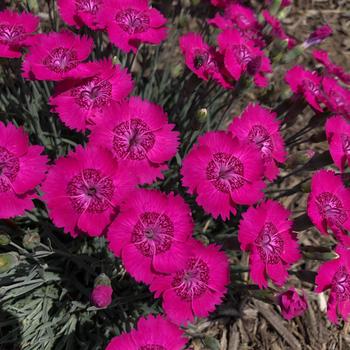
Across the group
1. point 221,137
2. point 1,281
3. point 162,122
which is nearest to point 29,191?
point 1,281

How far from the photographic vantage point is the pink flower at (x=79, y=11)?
221 cm

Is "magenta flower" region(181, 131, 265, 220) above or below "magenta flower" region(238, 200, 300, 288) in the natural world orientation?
above

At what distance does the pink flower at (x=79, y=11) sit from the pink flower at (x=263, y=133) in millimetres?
867

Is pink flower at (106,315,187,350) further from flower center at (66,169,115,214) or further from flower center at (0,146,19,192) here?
flower center at (0,146,19,192)

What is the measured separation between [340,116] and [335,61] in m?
2.08

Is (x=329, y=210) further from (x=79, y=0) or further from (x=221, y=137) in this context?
(x=79, y=0)

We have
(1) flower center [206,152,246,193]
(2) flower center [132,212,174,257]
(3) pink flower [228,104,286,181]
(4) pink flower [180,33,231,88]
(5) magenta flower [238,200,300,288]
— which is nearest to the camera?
(2) flower center [132,212,174,257]

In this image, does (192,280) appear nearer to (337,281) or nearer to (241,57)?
(337,281)

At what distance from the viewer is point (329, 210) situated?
2051 millimetres

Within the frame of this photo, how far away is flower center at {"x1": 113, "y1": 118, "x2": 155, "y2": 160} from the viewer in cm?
192

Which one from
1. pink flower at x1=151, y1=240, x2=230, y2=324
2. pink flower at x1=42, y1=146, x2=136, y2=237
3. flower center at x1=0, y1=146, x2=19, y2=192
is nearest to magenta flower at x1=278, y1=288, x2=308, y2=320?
pink flower at x1=151, y1=240, x2=230, y2=324

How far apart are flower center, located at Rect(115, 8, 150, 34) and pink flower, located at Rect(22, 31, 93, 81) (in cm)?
28

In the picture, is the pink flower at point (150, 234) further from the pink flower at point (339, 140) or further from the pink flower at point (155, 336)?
the pink flower at point (339, 140)

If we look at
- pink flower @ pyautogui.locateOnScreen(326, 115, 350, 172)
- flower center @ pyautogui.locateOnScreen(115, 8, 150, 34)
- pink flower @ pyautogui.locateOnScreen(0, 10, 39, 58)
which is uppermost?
flower center @ pyautogui.locateOnScreen(115, 8, 150, 34)
